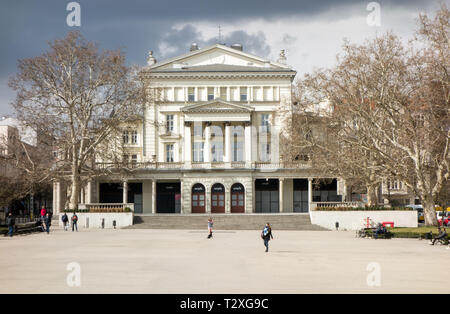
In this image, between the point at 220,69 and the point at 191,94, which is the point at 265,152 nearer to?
the point at 220,69

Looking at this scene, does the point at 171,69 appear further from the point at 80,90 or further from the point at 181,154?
Result: the point at 80,90

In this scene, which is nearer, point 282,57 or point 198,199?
point 198,199

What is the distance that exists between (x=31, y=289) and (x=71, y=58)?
37947 millimetres

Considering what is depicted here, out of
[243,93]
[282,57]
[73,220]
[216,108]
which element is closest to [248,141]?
[216,108]

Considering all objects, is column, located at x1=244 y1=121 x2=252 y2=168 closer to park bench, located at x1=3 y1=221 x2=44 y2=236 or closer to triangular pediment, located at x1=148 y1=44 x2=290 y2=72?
triangular pediment, located at x1=148 y1=44 x2=290 y2=72

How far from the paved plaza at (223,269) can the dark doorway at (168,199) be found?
3938 centimetres

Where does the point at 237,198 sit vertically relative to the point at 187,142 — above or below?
below

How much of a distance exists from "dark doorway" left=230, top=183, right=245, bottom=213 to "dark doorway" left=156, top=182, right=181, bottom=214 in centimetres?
Result: 764

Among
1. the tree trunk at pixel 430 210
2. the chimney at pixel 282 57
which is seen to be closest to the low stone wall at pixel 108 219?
the tree trunk at pixel 430 210

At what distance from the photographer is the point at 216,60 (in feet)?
235

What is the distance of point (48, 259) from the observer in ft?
73.8

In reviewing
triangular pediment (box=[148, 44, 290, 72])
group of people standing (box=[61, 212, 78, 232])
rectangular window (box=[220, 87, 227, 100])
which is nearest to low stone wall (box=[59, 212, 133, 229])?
group of people standing (box=[61, 212, 78, 232])

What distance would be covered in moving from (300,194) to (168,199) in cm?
1752
